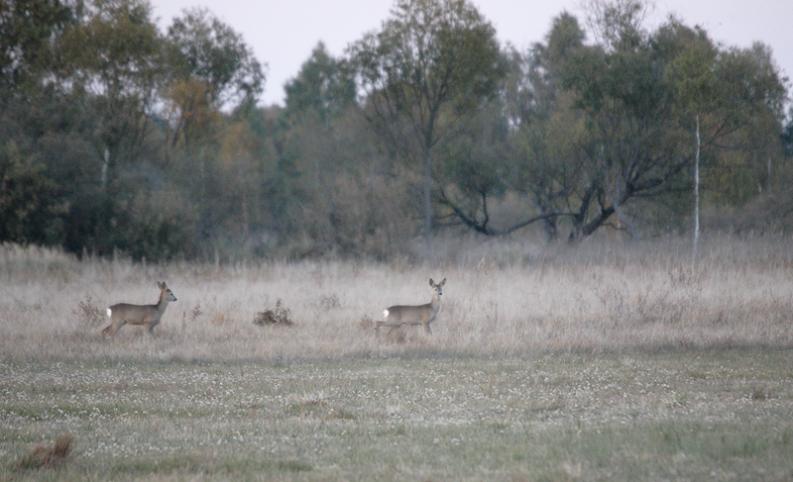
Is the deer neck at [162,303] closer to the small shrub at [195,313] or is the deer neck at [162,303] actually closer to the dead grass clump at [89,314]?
the small shrub at [195,313]

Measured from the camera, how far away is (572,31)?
162 feet

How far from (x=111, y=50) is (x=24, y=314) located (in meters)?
23.4

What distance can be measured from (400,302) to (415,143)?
22665 mm

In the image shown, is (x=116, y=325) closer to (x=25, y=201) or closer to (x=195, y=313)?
(x=195, y=313)

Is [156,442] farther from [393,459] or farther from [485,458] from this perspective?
[485,458]

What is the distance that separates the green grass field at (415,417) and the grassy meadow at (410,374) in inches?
1.7

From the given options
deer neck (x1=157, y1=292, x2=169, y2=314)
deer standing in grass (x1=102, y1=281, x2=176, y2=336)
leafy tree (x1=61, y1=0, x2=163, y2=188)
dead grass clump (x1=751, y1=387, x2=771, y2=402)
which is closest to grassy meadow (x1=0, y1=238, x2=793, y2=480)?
dead grass clump (x1=751, y1=387, x2=771, y2=402)

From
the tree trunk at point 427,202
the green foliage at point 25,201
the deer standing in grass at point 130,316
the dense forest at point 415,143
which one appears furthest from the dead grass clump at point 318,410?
the tree trunk at point 427,202

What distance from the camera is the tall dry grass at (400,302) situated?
57.3 ft

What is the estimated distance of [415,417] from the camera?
1105 cm

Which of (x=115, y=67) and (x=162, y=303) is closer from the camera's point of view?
(x=162, y=303)

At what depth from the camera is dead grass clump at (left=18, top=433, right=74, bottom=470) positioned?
27.7 ft

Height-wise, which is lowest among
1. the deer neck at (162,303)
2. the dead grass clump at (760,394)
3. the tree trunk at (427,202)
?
the dead grass clump at (760,394)

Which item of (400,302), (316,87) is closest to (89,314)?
(400,302)
